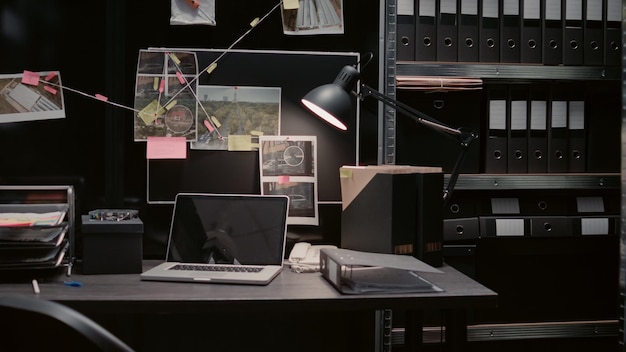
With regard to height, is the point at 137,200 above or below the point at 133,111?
below

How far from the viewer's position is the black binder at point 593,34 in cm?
189

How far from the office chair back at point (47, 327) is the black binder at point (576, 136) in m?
1.69

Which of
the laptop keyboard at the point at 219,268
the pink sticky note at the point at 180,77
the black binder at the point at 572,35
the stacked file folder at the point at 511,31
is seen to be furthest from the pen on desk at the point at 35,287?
the black binder at the point at 572,35

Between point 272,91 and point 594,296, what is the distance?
4.32 ft

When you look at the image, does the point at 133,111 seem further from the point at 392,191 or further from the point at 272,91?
the point at 392,191

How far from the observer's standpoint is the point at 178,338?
198cm

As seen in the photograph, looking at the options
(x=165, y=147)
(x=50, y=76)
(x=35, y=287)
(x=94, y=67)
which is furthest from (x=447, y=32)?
(x=35, y=287)

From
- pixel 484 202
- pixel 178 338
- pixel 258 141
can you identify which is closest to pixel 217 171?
pixel 258 141

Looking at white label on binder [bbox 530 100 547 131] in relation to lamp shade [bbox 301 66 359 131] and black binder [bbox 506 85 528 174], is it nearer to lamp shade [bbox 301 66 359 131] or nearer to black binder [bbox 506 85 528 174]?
black binder [bbox 506 85 528 174]

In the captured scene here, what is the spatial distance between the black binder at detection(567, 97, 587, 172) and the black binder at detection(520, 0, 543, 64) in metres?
0.21

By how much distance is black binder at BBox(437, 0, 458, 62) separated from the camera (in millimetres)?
1856

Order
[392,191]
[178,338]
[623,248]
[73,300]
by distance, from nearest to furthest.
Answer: [73,300]
[392,191]
[623,248]
[178,338]

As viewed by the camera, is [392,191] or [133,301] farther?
[392,191]

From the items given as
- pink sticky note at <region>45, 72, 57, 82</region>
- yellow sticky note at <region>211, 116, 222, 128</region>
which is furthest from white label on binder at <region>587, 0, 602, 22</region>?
pink sticky note at <region>45, 72, 57, 82</region>
